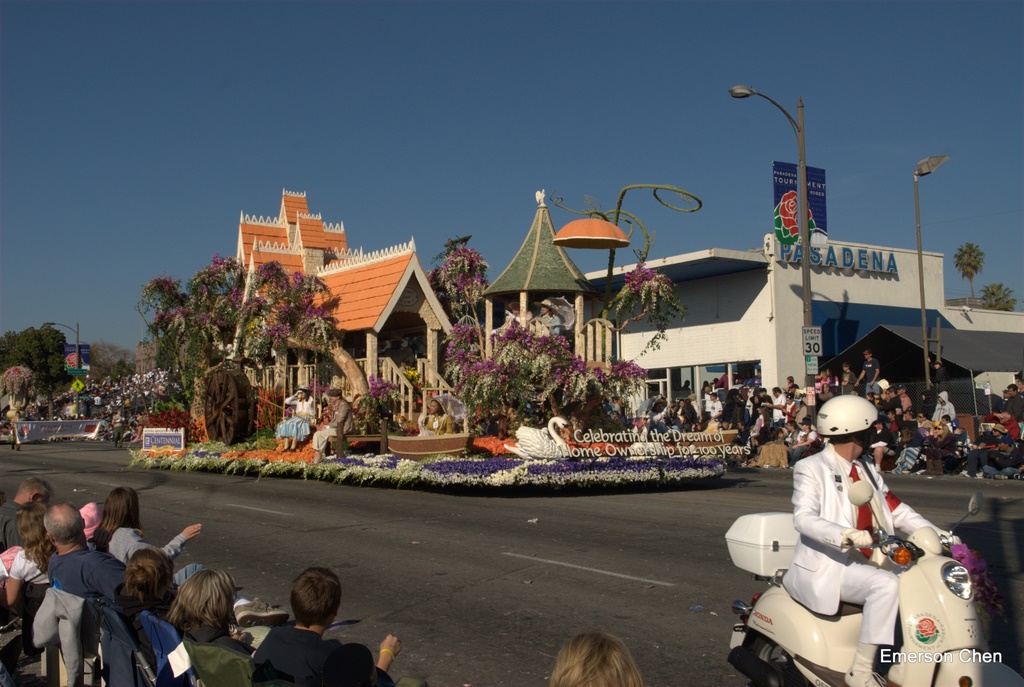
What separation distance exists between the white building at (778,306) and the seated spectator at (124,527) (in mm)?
27617

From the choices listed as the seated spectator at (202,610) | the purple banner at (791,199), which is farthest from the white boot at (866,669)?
the purple banner at (791,199)

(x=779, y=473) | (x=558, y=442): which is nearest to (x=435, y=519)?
(x=558, y=442)

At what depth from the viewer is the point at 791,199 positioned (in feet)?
100

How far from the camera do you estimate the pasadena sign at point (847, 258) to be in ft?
110

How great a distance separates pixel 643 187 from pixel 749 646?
15796mm

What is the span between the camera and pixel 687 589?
28.2 ft

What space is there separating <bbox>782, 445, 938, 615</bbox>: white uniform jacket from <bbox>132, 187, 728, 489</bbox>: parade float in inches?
451

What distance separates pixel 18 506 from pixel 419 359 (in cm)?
1699

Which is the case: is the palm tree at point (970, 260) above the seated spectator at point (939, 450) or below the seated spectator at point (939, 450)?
above

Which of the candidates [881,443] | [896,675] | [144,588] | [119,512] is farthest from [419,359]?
[896,675]

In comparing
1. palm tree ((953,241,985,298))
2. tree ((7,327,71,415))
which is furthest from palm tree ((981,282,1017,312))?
tree ((7,327,71,415))

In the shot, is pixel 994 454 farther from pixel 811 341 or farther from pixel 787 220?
pixel 787 220

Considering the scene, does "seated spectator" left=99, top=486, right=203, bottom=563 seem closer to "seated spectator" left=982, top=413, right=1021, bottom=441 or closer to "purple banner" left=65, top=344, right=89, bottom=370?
"seated spectator" left=982, top=413, right=1021, bottom=441

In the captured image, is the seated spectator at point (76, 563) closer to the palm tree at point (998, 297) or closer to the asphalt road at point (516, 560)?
the asphalt road at point (516, 560)
